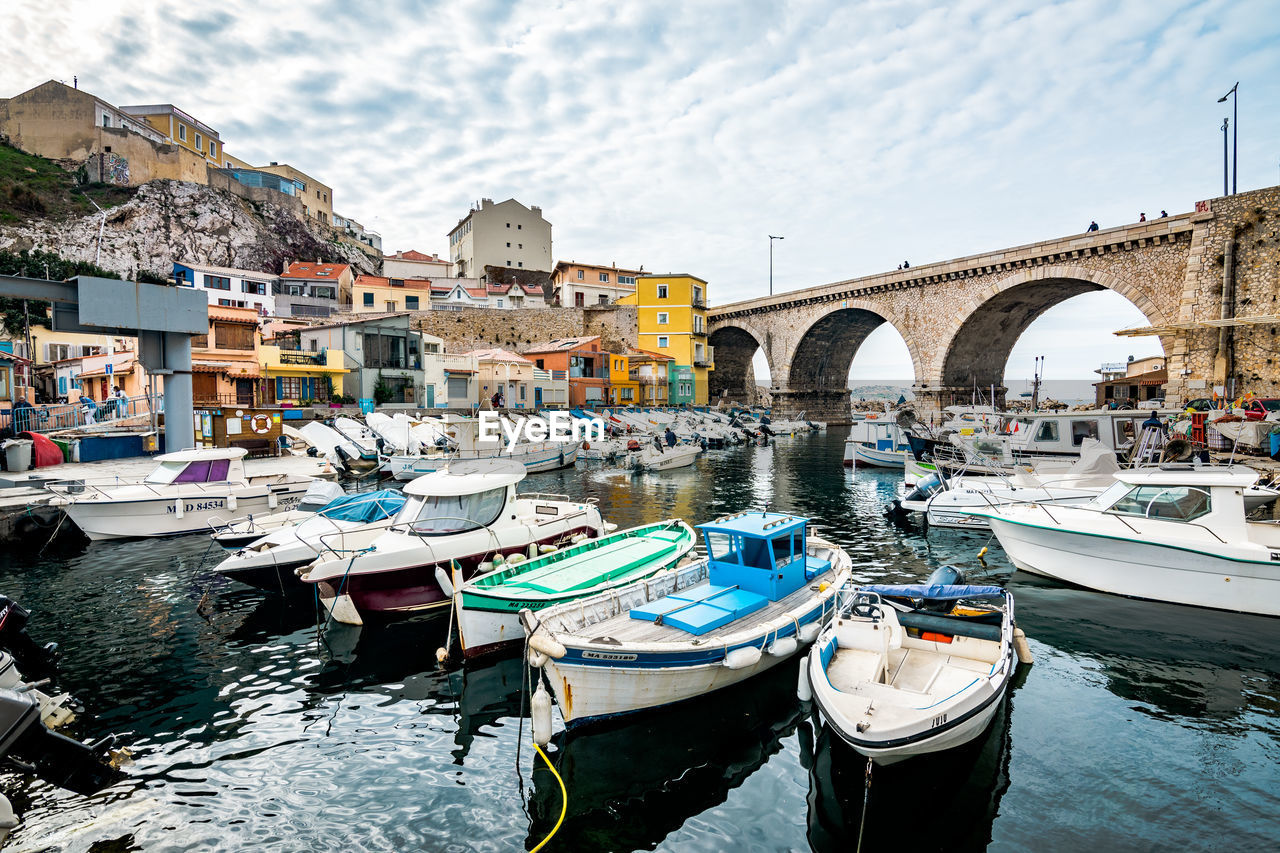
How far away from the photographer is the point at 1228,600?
951cm

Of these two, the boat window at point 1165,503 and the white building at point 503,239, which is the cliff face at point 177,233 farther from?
the boat window at point 1165,503

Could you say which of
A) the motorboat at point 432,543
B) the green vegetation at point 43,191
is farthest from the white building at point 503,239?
the motorboat at point 432,543

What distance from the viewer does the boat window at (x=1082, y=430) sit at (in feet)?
71.3

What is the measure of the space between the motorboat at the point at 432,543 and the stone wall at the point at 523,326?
42.0m

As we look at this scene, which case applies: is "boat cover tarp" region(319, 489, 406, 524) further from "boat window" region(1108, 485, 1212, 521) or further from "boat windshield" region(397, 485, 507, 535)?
"boat window" region(1108, 485, 1212, 521)

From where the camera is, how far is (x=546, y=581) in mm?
8852

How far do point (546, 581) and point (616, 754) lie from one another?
9.85 ft

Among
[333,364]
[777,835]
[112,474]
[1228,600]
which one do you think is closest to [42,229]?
[333,364]

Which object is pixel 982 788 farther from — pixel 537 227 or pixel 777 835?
pixel 537 227

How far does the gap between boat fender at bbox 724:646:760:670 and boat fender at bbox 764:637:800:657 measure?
1.36 ft

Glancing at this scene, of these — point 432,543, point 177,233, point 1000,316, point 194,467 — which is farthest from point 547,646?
point 177,233

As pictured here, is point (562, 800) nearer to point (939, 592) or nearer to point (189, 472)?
point (939, 592)

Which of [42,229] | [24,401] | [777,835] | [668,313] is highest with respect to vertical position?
[42,229]

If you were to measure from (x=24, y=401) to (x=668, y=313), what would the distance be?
139ft
